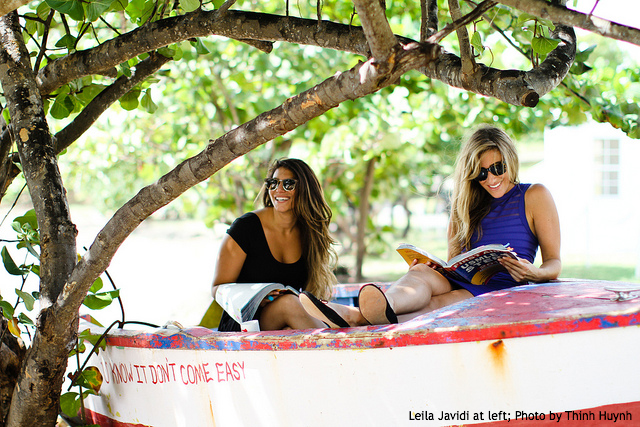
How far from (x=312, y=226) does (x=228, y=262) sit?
0.52 m

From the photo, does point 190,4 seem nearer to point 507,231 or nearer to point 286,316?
point 286,316

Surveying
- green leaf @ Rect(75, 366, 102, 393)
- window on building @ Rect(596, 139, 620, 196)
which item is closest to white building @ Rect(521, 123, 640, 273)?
window on building @ Rect(596, 139, 620, 196)

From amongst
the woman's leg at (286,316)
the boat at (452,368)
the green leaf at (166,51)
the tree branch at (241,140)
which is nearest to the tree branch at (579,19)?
the tree branch at (241,140)

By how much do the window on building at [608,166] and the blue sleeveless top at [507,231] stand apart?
39.3 feet

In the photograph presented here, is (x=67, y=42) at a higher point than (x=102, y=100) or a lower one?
higher

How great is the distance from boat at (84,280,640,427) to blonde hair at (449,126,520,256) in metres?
0.77

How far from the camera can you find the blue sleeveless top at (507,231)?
3016 millimetres

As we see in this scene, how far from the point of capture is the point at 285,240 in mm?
3408

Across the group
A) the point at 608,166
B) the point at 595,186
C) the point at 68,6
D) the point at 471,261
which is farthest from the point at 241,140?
the point at 608,166

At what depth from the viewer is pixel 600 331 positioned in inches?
78.3

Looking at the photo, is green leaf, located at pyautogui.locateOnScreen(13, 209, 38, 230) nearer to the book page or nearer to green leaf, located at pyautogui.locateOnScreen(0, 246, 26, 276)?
green leaf, located at pyautogui.locateOnScreen(0, 246, 26, 276)

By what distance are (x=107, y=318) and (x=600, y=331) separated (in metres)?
8.00

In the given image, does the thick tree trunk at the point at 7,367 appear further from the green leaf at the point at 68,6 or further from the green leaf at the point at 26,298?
the green leaf at the point at 68,6

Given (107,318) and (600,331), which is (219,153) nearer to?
(600,331)
